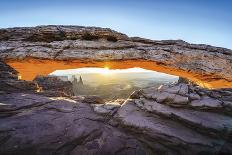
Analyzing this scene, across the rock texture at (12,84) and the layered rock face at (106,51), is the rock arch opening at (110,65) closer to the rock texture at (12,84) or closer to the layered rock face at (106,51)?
the layered rock face at (106,51)

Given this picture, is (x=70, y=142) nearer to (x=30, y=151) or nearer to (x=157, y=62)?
(x=30, y=151)

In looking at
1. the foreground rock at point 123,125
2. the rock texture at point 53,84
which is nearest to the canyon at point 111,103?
the foreground rock at point 123,125

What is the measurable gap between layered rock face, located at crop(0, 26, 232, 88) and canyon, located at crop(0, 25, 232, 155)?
4cm

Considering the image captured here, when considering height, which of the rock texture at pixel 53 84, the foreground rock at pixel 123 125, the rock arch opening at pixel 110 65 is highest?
the rock arch opening at pixel 110 65

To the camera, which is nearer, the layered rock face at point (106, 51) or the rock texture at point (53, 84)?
the layered rock face at point (106, 51)

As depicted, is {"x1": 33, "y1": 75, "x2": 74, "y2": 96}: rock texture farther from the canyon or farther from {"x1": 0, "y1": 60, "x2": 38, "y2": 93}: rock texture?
{"x1": 0, "y1": 60, "x2": 38, "y2": 93}: rock texture

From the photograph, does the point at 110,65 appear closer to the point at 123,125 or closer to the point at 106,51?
the point at 106,51

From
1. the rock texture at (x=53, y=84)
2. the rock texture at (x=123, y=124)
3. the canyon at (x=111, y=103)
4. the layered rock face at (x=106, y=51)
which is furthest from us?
the rock texture at (x=53, y=84)

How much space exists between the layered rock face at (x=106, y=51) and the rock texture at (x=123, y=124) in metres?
2.07

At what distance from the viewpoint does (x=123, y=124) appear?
8.62 meters

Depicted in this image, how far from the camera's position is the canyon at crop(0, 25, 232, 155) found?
25.7ft

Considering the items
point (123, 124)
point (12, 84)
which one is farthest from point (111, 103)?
point (12, 84)

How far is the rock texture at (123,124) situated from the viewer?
25.3 feet

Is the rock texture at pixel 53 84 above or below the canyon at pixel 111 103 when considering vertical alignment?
below
